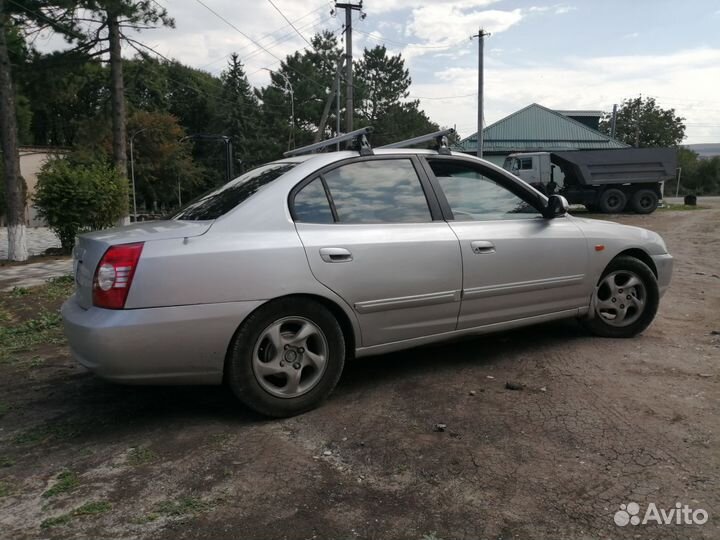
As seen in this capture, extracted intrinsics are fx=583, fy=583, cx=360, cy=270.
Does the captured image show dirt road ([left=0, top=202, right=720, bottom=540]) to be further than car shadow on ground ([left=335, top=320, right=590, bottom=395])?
No

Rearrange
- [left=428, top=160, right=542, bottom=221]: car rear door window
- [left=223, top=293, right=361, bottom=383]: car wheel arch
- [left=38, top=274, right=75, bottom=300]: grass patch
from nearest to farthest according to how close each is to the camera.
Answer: [left=223, top=293, right=361, bottom=383]: car wheel arch, [left=428, top=160, right=542, bottom=221]: car rear door window, [left=38, top=274, right=75, bottom=300]: grass patch

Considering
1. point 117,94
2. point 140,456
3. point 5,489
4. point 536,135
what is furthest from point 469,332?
point 536,135

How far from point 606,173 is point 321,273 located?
2357 centimetres

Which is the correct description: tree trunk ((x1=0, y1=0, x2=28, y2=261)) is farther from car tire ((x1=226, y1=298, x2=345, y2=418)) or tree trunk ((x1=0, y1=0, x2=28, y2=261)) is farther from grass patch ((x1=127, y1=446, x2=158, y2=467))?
car tire ((x1=226, y1=298, x2=345, y2=418))

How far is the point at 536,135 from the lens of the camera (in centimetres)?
4344

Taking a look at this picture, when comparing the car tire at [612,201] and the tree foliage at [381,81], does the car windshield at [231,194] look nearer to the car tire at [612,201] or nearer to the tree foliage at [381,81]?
the car tire at [612,201]

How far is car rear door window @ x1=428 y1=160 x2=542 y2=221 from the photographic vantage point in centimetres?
402

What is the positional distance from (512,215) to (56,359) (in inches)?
149

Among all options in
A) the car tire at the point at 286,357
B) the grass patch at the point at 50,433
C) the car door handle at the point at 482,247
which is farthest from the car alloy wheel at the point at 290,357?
the car door handle at the point at 482,247

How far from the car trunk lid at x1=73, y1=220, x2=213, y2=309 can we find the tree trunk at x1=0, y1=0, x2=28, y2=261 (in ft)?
37.4

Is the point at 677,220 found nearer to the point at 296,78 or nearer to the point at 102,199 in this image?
the point at 102,199

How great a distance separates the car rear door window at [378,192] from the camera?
3.60m

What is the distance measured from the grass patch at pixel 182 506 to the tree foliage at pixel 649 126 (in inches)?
2983

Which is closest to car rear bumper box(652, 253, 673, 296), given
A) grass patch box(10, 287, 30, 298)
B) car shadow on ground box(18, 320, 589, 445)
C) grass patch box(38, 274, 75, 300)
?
car shadow on ground box(18, 320, 589, 445)
